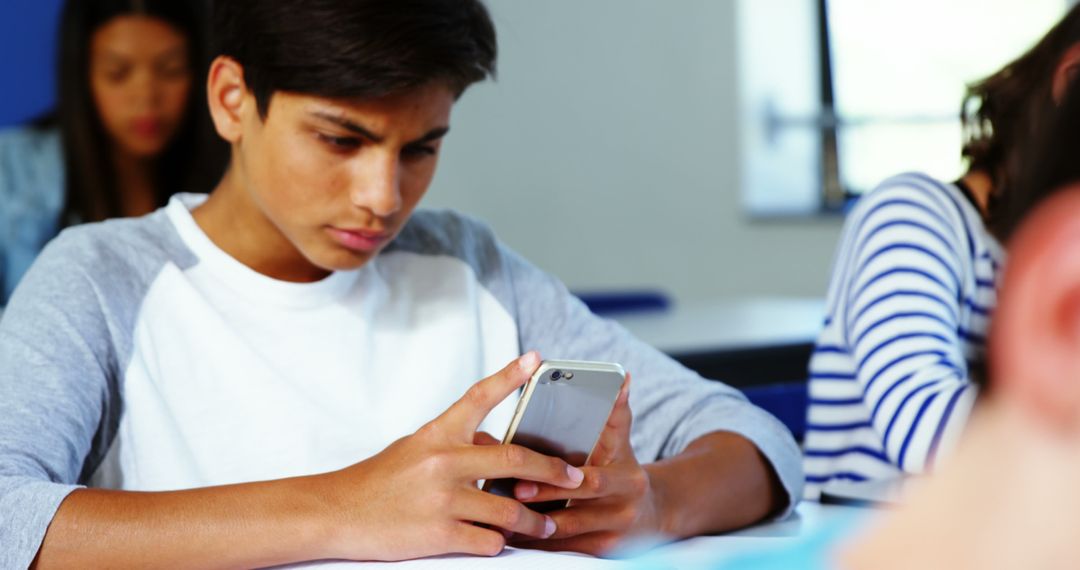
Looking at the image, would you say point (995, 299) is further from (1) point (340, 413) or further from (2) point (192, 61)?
(2) point (192, 61)

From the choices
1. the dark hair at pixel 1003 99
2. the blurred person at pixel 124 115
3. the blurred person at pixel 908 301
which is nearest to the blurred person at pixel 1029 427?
the blurred person at pixel 908 301

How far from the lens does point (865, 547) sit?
272mm

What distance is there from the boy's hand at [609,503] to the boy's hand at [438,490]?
3.0 inches

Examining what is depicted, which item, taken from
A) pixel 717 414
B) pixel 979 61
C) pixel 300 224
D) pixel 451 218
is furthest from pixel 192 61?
pixel 979 61

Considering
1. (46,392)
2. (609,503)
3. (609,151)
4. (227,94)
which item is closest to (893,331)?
(609,503)

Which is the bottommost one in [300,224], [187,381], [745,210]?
[745,210]

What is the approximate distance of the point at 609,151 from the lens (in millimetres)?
4234

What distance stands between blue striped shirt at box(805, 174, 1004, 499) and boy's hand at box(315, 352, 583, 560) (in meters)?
0.50

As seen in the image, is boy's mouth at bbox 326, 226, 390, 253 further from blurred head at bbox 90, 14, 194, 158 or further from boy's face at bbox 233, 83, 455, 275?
blurred head at bbox 90, 14, 194, 158

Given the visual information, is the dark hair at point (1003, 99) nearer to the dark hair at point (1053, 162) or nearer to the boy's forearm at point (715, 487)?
the boy's forearm at point (715, 487)

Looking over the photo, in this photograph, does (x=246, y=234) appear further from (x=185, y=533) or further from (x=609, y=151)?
(x=609, y=151)

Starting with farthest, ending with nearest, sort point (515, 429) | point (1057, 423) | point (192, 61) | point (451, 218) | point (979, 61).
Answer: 1. point (979, 61)
2. point (192, 61)
3. point (451, 218)
4. point (515, 429)
5. point (1057, 423)

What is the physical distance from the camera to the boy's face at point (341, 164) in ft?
3.34

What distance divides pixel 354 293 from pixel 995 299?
96 cm
